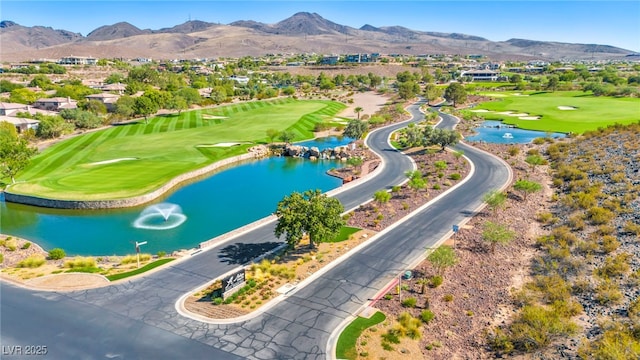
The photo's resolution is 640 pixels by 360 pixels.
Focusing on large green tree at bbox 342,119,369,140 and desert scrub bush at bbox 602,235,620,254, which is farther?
large green tree at bbox 342,119,369,140

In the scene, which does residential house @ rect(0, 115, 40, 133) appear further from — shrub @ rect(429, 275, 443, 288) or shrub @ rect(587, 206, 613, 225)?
shrub @ rect(587, 206, 613, 225)

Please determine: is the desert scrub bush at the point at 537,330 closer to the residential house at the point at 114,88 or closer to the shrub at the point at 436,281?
the shrub at the point at 436,281

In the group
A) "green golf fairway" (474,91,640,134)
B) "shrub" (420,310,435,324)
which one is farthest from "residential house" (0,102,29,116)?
"green golf fairway" (474,91,640,134)

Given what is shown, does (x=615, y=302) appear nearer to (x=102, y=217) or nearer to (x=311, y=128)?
(x=102, y=217)

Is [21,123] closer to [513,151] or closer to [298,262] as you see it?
[298,262]

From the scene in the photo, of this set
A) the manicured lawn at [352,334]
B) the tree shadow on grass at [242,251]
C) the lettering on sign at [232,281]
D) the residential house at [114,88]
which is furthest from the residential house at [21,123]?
the manicured lawn at [352,334]

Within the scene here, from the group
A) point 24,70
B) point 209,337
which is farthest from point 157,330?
point 24,70
